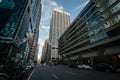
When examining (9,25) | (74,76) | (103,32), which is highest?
(9,25)

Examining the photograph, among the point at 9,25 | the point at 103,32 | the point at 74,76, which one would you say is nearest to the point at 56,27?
the point at 9,25

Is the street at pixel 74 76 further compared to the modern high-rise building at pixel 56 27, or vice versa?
the modern high-rise building at pixel 56 27

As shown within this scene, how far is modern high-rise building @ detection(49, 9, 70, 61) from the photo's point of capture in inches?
6526

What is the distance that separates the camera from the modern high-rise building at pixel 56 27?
16575cm

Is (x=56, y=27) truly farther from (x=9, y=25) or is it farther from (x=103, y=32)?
(x=103, y=32)

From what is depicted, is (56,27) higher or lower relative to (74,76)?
higher

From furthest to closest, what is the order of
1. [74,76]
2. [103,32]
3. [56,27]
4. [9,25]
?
[56,27]
[9,25]
[103,32]
[74,76]

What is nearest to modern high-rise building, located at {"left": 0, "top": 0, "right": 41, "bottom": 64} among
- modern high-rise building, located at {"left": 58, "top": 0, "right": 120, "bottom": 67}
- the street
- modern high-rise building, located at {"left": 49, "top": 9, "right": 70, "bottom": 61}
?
the street

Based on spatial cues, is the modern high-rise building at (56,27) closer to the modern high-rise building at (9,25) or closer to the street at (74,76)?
the modern high-rise building at (9,25)

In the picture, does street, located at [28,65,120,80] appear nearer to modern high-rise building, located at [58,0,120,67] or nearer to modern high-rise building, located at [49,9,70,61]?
modern high-rise building, located at [58,0,120,67]

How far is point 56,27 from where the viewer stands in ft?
559

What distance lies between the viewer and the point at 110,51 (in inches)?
1538

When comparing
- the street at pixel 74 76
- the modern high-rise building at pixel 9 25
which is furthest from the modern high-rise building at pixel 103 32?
the modern high-rise building at pixel 9 25

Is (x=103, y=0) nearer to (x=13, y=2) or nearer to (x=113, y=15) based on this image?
(x=113, y=15)
